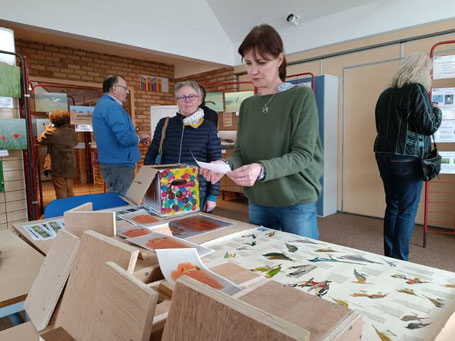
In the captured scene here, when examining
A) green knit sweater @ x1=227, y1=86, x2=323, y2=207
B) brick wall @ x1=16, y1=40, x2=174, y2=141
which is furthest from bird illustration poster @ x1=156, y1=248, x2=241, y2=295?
brick wall @ x1=16, y1=40, x2=174, y2=141

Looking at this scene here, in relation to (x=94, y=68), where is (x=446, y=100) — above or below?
below

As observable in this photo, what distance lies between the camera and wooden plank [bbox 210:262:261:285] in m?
0.87

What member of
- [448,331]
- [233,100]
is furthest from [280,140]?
[233,100]

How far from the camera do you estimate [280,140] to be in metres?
1.42

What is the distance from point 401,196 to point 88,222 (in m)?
2.29

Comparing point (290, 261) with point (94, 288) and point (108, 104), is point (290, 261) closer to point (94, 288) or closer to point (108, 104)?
point (94, 288)

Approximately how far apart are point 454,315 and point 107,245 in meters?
0.76

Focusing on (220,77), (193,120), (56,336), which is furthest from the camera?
(220,77)

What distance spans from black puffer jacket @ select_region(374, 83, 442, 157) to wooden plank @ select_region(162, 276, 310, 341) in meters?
2.43

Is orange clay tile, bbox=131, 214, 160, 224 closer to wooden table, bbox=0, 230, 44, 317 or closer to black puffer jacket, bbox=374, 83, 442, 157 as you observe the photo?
wooden table, bbox=0, 230, 44, 317

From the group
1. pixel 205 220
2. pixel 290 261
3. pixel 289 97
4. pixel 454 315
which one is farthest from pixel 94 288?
pixel 289 97

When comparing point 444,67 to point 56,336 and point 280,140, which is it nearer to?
point 280,140

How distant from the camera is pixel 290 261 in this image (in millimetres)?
1055

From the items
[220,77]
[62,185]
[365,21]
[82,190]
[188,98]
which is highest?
[365,21]
